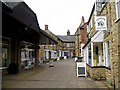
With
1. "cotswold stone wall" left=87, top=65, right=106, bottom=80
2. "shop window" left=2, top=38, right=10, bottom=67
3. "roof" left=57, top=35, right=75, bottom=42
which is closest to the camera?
"cotswold stone wall" left=87, top=65, right=106, bottom=80

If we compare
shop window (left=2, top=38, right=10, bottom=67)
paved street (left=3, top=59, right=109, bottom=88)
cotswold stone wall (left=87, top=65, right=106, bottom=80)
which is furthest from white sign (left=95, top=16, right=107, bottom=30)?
shop window (left=2, top=38, right=10, bottom=67)

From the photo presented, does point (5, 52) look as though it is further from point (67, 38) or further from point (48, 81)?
point (67, 38)

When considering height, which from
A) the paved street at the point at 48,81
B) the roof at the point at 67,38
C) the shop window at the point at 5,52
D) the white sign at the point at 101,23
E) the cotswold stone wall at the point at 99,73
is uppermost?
the roof at the point at 67,38

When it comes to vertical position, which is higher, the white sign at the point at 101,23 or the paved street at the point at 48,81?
the white sign at the point at 101,23

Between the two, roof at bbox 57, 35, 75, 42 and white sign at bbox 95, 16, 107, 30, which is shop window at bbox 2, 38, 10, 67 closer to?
white sign at bbox 95, 16, 107, 30

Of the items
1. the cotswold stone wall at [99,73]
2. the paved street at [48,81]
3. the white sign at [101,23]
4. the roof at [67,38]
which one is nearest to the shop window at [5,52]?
the paved street at [48,81]

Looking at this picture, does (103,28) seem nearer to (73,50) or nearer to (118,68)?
(118,68)

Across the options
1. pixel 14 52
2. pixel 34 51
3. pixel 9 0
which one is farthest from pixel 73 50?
pixel 9 0

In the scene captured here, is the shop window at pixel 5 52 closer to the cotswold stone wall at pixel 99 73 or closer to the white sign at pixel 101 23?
the cotswold stone wall at pixel 99 73

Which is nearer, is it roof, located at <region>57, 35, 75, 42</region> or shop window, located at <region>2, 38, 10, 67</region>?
shop window, located at <region>2, 38, 10, 67</region>

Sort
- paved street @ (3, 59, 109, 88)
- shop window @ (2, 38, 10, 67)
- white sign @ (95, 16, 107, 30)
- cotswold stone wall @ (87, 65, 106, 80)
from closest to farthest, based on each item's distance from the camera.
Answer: paved street @ (3, 59, 109, 88) < white sign @ (95, 16, 107, 30) < cotswold stone wall @ (87, 65, 106, 80) < shop window @ (2, 38, 10, 67)

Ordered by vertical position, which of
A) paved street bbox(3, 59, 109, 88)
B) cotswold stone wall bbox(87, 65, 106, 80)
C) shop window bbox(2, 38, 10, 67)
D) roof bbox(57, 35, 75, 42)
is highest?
roof bbox(57, 35, 75, 42)

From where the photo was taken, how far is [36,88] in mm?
11469

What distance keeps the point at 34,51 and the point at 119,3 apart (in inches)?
906
